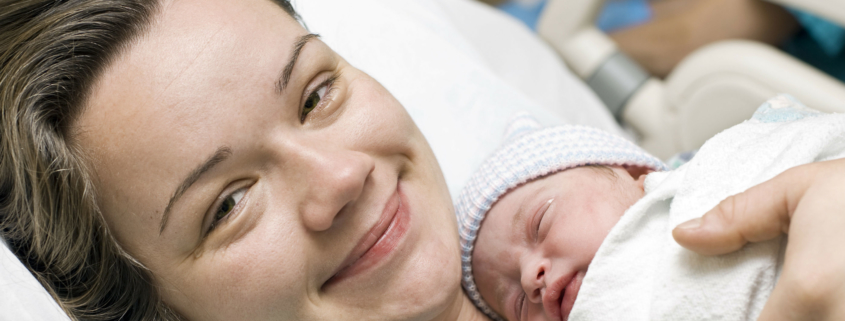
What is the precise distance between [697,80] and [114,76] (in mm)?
1463

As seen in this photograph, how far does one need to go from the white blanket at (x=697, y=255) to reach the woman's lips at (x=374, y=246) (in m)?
0.32

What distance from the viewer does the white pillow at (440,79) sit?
5.15 ft

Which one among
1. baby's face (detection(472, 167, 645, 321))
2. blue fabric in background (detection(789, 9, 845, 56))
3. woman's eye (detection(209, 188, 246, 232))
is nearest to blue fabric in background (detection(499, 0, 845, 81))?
blue fabric in background (detection(789, 9, 845, 56))

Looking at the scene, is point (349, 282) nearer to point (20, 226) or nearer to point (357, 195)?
point (357, 195)

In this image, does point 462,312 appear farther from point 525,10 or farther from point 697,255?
point 525,10

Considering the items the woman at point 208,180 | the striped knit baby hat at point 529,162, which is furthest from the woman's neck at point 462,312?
the woman at point 208,180

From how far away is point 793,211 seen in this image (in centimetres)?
68

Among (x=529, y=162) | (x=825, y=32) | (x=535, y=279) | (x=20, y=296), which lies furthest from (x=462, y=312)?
(x=825, y=32)

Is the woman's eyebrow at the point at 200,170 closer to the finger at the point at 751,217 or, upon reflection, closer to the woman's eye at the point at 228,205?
the woman's eye at the point at 228,205

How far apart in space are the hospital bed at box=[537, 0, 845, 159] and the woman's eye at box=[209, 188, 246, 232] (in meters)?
1.27

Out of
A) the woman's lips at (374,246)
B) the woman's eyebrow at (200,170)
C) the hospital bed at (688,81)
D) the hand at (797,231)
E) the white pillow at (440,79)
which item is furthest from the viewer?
the white pillow at (440,79)

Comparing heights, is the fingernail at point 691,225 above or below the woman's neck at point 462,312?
above

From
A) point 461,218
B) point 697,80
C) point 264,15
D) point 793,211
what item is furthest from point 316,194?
point 697,80

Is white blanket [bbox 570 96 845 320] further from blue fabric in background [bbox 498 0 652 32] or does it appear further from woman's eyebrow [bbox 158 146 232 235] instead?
blue fabric in background [bbox 498 0 652 32]
